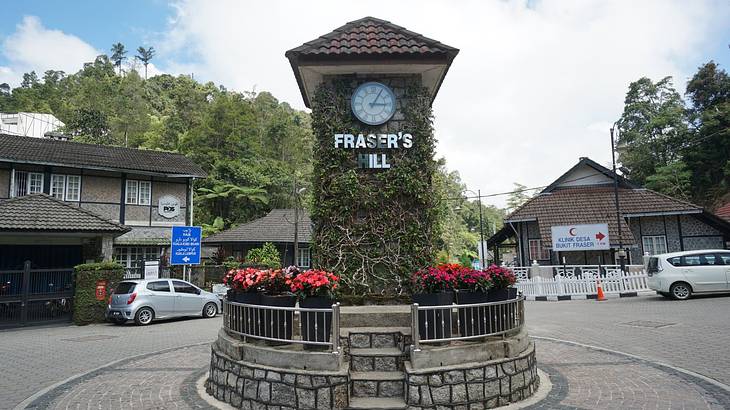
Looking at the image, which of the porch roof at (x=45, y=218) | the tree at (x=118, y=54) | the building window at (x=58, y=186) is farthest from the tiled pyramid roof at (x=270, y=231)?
the tree at (x=118, y=54)

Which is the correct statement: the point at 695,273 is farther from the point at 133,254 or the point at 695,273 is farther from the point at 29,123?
the point at 29,123

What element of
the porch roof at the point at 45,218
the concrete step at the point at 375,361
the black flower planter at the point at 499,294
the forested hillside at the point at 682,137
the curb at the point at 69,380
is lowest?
the curb at the point at 69,380

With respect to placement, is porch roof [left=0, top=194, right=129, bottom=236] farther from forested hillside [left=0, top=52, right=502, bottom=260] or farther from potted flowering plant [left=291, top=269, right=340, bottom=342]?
forested hillside [left=0, top=52, right=502, bottom=260]

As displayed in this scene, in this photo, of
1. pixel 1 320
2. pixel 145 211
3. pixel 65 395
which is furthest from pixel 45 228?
pixel 65 395

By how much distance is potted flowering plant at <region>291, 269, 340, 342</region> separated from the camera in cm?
527

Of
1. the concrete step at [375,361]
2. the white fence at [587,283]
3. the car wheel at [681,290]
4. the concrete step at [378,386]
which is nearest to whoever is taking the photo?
Result: the concrete step at [378,386]

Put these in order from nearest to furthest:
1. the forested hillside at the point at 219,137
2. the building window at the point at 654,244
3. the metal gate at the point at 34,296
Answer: the metal gate at the point at 34,296 < the building window at the point at 654,244 < the forested hillside at the point at 219,137

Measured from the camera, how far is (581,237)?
789 inches

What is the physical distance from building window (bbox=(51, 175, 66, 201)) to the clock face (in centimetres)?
1961

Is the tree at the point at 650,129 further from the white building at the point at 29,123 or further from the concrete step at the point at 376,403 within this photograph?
the white building at the point at 29,123

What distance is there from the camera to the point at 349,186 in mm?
7242

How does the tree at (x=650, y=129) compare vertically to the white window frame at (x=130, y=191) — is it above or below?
above

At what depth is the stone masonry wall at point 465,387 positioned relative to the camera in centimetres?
493

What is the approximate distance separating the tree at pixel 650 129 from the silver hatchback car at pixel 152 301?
34922 millimetres
